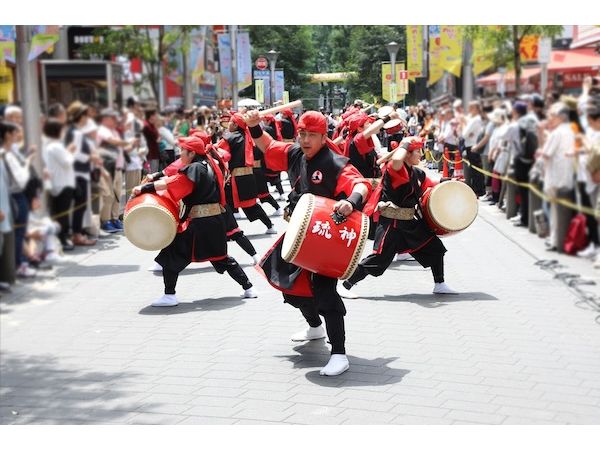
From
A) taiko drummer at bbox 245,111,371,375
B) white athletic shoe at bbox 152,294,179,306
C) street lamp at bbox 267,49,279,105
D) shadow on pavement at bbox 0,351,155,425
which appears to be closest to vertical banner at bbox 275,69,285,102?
street lamp at bbox 267,49,279,105

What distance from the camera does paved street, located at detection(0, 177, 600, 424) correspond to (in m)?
3.05

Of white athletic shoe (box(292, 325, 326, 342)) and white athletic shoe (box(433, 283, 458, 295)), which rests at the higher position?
white athletic shoe (box(433, 283, 458, 295))

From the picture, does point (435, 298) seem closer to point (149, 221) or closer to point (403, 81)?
point (149, 221)

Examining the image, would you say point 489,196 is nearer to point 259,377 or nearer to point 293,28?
point 293,28

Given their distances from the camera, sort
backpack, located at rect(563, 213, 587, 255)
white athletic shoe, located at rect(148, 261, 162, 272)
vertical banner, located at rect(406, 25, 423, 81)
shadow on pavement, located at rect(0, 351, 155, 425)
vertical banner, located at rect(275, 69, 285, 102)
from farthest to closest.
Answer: white athletic shoe, located at rect(148, 261, 162, 272), shadow on pavement, located at rect(0, 351, 155, 425), vertical banner, located at rect(275, 69, 285, 102), vertical banner, located at rect(406, 25, 423, 81), backpack, located at rect(563, 213, 587, 255)

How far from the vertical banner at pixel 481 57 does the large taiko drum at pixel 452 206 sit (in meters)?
0.66

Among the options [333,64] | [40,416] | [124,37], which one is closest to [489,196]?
[333,64]

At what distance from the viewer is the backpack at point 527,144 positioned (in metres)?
2.68

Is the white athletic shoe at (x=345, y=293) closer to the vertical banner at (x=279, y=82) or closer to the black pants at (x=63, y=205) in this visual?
the vertical banner at (x=279, y=82)

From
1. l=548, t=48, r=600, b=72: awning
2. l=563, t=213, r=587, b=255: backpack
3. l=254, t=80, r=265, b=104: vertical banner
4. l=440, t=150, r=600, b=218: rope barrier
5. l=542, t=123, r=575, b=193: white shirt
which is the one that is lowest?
l=563, t=213, r=587, b=255: backpack

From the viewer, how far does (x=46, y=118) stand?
8.02 feet

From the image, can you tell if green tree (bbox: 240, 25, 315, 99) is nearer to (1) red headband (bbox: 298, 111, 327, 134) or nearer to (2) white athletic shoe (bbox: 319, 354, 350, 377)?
(1) red headband (bbox: 298, 111, 327, 134)

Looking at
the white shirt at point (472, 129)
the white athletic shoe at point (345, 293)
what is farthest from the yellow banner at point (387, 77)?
the white athletic shoe at point (345, 293)

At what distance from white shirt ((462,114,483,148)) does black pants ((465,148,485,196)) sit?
0.35 ft
